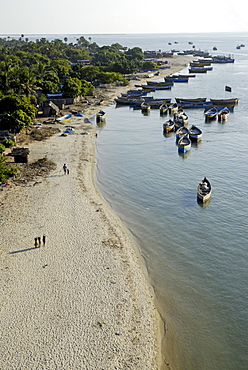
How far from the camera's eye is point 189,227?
35.5m

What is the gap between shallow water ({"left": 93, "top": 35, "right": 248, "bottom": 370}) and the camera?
75.1 ft

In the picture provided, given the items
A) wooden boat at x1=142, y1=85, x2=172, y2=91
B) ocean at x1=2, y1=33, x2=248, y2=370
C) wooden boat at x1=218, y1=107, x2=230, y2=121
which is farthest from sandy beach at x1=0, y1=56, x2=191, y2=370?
wooden boat at x1=142, y1=85, x2=172, y2=91

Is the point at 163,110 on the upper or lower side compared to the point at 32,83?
lower

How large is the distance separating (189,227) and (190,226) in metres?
0.24

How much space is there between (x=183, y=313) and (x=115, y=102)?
82763mm

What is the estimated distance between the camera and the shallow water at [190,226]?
901 inches

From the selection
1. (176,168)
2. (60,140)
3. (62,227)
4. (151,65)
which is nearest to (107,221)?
(62,227)

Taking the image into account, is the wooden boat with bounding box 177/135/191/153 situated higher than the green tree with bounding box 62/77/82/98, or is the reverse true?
the green tree with bounding box 62/77/82/98

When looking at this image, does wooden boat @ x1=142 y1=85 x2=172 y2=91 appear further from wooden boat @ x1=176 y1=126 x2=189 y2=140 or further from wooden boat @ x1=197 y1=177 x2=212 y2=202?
wooden boat @ x1=197 y1=177 x2=212 y2=202

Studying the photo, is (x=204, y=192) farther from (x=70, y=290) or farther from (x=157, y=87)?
(x=157, y=87)

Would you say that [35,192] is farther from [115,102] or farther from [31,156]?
[115,102]

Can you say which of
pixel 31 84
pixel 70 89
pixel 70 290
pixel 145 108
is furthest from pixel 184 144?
pixel 70 89

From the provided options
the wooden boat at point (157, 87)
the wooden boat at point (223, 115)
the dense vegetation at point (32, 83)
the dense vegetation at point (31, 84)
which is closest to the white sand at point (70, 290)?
the dense vegetation at point (31, 84)

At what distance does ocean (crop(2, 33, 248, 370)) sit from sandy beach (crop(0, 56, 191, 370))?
183 centimetres
